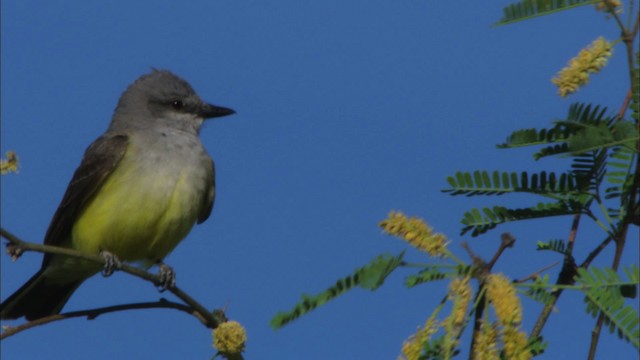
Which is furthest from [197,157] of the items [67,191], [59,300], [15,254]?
[15,254]

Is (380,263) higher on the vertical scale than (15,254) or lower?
lower

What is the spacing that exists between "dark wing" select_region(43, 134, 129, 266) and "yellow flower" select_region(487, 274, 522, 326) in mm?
3980

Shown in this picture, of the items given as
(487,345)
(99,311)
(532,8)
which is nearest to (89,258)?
(99,311)

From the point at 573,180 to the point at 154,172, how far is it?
11.5 feet

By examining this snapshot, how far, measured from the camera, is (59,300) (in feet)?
19.8

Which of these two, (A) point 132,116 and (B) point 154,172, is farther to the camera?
(A) point 132,116

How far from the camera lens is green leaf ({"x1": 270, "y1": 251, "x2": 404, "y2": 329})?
6.92ft

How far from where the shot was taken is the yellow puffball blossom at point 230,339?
2.34 m

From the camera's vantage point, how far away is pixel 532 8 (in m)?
2.38

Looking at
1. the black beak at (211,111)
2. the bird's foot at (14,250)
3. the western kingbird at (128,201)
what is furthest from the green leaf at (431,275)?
the black beak at (211,111)

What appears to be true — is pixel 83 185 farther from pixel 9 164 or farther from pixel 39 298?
pixel 9 164

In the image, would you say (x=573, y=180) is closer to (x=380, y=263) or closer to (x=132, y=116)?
(x=380, y=263)

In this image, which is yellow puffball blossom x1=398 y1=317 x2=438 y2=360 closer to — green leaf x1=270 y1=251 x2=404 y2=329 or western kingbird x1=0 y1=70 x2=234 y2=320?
green leaf x1=270 y1=251 x2=404 y2=329

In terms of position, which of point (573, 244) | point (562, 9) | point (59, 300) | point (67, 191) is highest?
point (67, 191)
